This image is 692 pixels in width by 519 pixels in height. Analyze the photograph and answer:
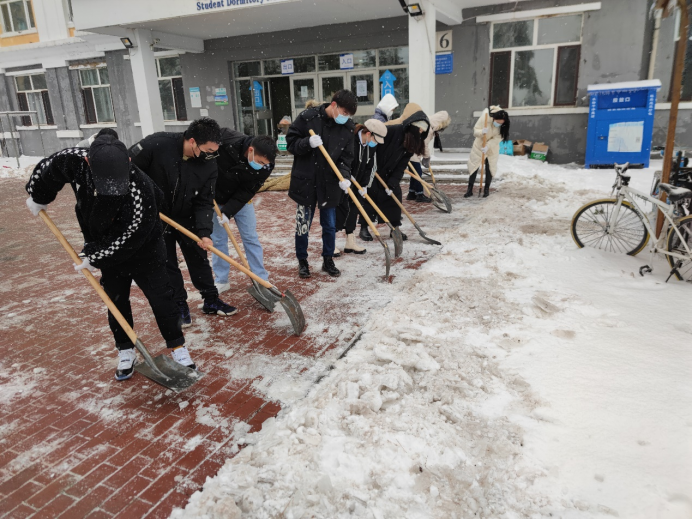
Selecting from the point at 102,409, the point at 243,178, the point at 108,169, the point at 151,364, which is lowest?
the point at 102,409

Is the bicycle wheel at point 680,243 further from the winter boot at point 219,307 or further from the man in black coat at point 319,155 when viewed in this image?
the winter boot at point 219,307

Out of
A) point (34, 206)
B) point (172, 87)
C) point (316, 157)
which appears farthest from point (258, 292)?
point (172, 87)

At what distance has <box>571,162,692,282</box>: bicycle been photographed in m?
4.50

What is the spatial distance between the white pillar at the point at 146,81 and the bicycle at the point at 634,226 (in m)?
11.7

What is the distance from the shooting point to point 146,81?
527 inches

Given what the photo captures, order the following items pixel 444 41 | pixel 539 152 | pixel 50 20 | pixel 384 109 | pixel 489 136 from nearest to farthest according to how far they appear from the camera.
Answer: pixel 384 109 < pixel 489 136 < pixel 539 152 < pixel 444 41 < pixel 50 20

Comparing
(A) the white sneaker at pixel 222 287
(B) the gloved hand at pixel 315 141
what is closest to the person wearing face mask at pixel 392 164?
(B) the gloved hand at pixel 315 141

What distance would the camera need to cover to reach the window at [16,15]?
1814 centimetres

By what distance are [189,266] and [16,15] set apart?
817 inches

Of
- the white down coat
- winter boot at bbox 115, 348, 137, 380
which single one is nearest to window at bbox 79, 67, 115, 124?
the white down coat

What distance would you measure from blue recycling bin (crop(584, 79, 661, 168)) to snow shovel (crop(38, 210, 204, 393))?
10.7 metres

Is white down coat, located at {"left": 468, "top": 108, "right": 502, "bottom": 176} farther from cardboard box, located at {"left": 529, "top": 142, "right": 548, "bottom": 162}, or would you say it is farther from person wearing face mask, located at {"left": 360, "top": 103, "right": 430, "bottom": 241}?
cardboard box, located at {"left": 529, "top": 142, "right": 548, "bottom": 162}

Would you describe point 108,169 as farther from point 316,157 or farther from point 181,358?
point 316,157

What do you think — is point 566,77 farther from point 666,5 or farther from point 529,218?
point 666,5
